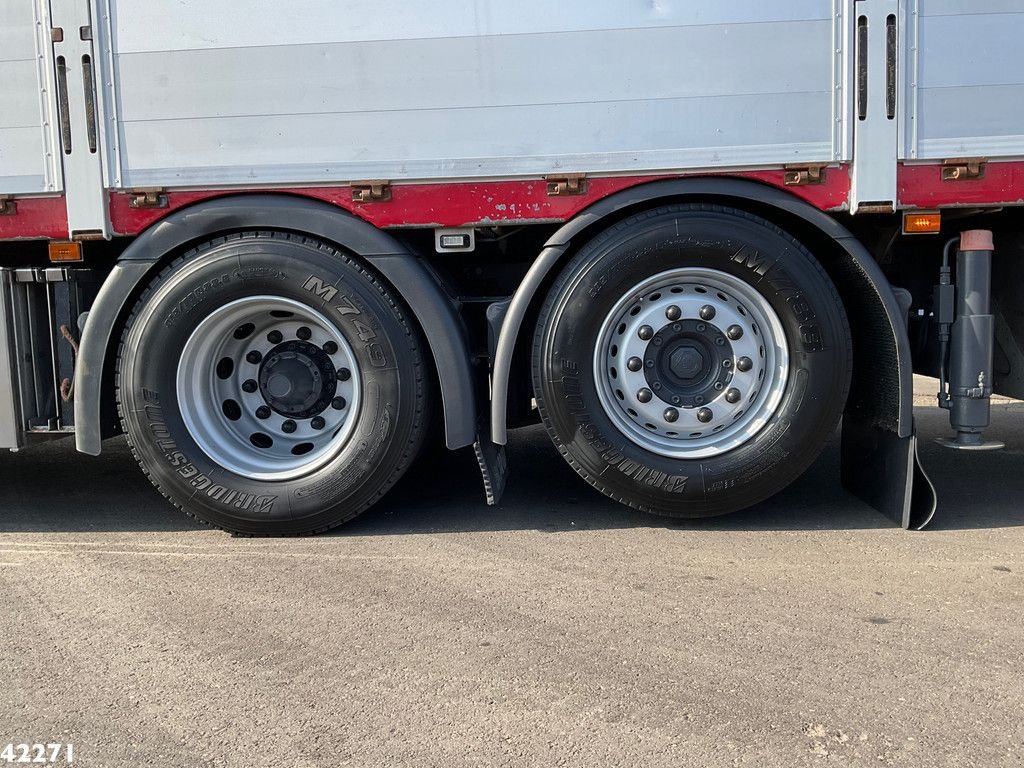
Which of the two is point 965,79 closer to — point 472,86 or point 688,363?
point 688,363

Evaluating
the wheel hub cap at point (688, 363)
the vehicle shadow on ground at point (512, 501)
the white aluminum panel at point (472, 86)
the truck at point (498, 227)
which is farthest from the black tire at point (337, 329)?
the wheel hub cap at point (688, 363)

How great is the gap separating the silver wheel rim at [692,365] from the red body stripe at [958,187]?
83cm

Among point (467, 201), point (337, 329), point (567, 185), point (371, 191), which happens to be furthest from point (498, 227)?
point (337, 329)

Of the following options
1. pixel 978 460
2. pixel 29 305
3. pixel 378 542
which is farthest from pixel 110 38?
pixel 978 460

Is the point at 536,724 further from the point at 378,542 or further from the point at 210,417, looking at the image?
the point at 210,417

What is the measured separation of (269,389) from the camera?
451 centimetres

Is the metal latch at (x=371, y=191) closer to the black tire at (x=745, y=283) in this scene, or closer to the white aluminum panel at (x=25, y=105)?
the black tire at (x=745, y=283)

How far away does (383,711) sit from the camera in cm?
272

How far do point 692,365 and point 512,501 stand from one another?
1.27 m

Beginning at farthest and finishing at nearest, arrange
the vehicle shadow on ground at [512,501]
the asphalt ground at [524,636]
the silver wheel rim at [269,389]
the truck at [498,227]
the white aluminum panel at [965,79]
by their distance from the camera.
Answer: the vehicle shadow on ground at [512,501] < the silver wheel rim at [269,389] < the truck at [498,227] < the white aluminum panel at [965,79] < the asphalt ground at [524,636]

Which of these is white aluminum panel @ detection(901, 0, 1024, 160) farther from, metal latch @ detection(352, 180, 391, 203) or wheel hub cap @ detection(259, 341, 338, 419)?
wheel hub cap @ detection(259, 341, 338, 419)

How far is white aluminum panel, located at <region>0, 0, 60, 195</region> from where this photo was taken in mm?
4156

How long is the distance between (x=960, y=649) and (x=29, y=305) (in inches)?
170

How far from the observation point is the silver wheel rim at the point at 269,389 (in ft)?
14.5
